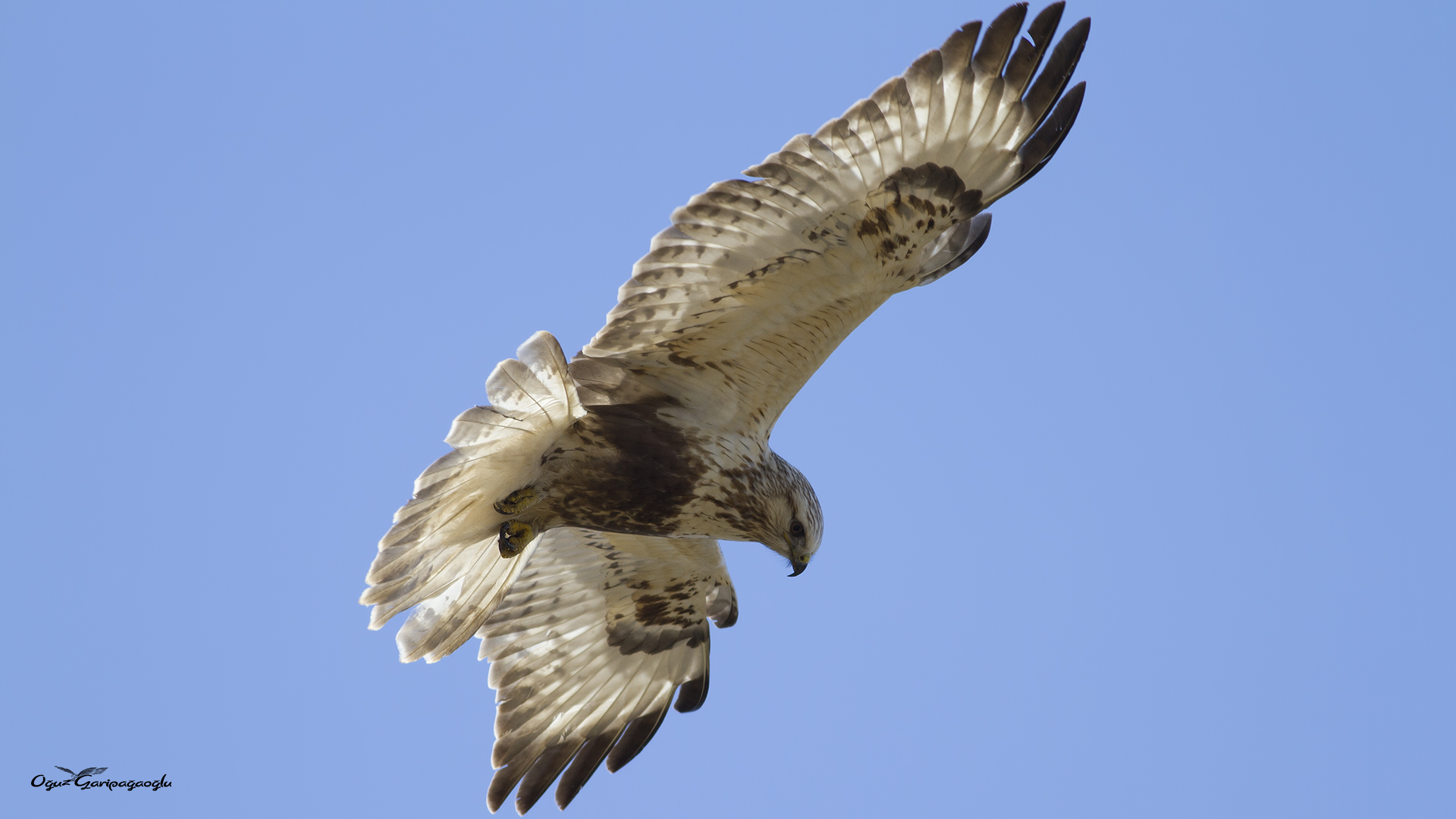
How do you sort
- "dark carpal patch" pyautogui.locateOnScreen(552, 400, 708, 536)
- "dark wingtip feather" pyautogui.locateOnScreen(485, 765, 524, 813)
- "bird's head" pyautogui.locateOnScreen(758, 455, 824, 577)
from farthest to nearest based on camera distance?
"dark wingtip feather" pyautogui.locateOnScreen(485, 765, 524, 813) < "bird's head" pyautogui.locateOnScreen(758, 455, 824, 577) < "dark carpal patch" pyautogui.locateOnScreen(552, 400, 708, 536)

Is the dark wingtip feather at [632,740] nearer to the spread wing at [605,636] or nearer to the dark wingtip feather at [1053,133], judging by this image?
the spread wing at [605,636]

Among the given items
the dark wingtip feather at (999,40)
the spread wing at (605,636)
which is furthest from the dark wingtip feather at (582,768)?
the dark wingtip feather at (999,40)

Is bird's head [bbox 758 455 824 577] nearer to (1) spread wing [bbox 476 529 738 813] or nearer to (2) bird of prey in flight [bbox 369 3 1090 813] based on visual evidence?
(2) bird of prey in flight [bbox 369 3 1090 813]

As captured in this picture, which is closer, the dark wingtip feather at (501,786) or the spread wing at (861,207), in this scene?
the spread wing at (861,207)

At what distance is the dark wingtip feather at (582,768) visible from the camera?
656cm

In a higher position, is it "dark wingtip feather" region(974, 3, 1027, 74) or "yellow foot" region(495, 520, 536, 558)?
"dark wingtip feather" region(974, 3, 1027, 74)

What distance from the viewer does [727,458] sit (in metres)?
5.75

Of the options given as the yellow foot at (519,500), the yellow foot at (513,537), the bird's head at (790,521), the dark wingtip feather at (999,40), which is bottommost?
the bird's head at (790,521)

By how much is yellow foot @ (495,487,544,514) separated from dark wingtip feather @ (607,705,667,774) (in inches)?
64.0


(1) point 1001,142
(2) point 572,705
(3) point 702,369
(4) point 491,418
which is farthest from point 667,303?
(2) point 572,705

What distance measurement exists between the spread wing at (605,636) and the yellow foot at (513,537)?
96 centimetres

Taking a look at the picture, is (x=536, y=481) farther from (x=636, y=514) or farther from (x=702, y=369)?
(x=702, y=369)

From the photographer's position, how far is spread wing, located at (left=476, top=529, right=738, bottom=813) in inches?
265

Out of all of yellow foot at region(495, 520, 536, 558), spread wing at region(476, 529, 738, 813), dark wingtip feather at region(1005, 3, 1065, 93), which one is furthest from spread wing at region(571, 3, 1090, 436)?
spread wing at region(476, 529, 738, 813)
